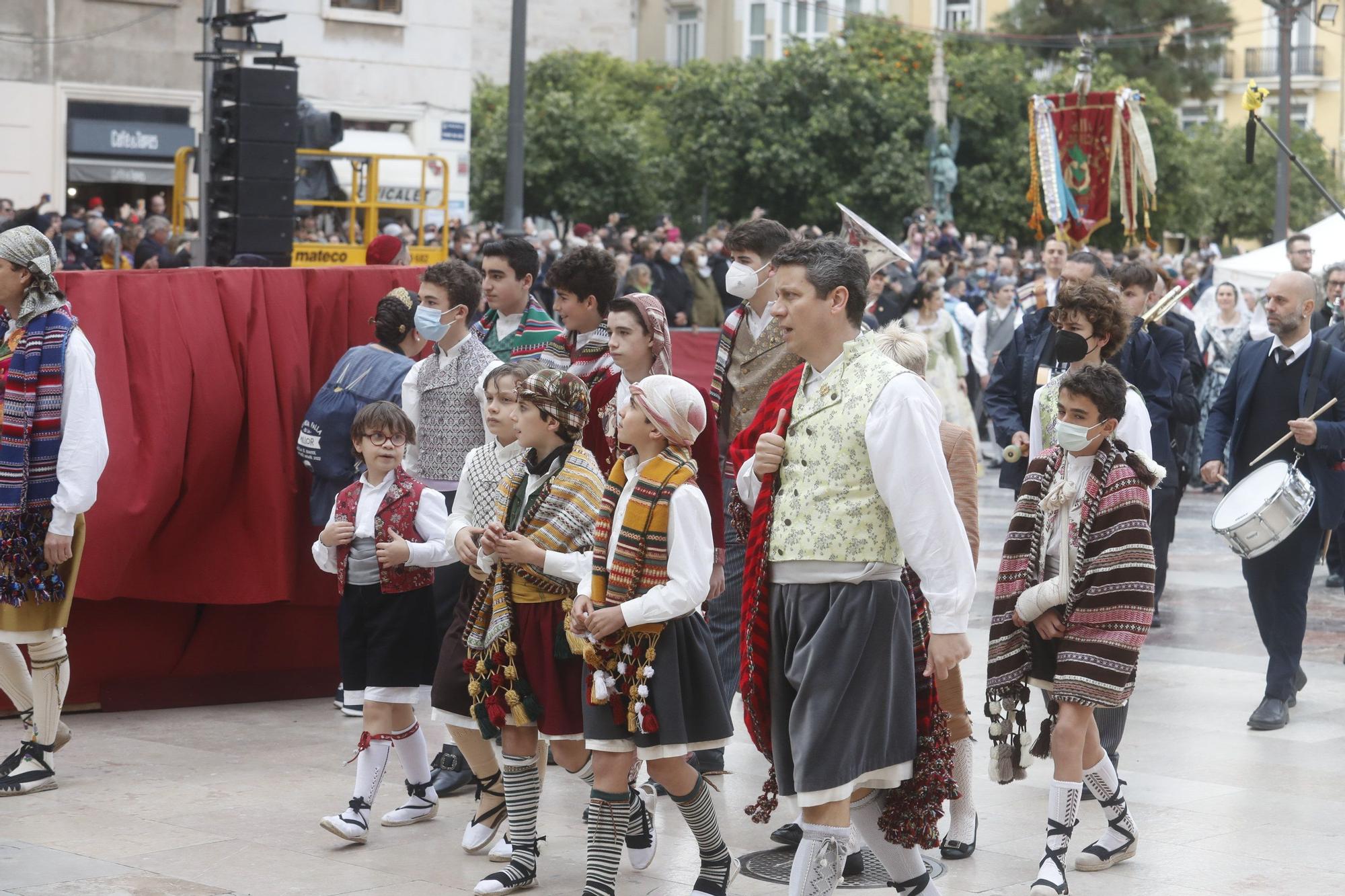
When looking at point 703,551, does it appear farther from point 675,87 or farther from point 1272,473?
point 675,87

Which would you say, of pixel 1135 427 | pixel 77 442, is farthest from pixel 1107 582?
pixel 77 442

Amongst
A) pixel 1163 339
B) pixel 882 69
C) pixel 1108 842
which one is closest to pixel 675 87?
pixel 882 69

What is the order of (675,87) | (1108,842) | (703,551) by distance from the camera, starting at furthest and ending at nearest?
(675,87) → (1108,842) → (703,551)

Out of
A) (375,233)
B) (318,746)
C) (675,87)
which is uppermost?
(675,87)

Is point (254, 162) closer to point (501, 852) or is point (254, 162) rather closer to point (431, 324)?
point (431, 324)

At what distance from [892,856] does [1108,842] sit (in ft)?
4.43

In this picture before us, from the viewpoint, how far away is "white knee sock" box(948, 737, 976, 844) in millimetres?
5840

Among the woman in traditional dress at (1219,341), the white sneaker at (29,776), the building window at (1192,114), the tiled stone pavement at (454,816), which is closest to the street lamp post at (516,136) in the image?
the woman in traditional dress at (1219,341)

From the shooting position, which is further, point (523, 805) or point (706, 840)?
point (523, 805)

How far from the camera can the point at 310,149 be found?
63.9ft

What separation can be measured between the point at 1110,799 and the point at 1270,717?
239 centimetres

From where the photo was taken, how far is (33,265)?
6.55 meters

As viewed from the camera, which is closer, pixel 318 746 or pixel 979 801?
pixel 979 801

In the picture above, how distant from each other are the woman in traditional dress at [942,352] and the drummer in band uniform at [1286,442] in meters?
5.68
